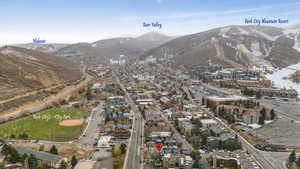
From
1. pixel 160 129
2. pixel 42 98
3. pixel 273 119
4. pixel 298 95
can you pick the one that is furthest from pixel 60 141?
pixel 298 95

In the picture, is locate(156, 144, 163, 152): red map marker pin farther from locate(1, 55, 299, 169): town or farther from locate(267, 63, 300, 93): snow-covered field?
locate(267, 63, 300, 93): snow-covered field

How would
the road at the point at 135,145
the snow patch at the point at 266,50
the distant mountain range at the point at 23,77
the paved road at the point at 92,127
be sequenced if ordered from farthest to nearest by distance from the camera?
the snow patch at the point at 266,50 < the distant mountain range at the point at 23,77 < the paved road at the point at 92,127 < the road at the point at 135,145

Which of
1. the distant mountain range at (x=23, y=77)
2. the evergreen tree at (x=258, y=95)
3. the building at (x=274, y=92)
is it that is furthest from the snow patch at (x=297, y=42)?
the distant mountain range at (x=23, y=77)

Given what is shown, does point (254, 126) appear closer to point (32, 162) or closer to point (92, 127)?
point (92, 127)

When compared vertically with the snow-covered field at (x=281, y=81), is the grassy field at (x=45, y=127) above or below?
below

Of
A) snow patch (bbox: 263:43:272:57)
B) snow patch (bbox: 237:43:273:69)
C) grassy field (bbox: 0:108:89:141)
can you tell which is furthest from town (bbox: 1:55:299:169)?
snow patch (bbox: 263:43:272:57)

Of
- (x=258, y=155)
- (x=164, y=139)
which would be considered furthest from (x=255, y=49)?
(x=164, y=139)

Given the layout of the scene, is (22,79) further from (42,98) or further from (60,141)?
(60,141)

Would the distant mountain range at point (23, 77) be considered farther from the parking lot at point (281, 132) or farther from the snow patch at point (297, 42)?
the snow patch at point (297, 42)
